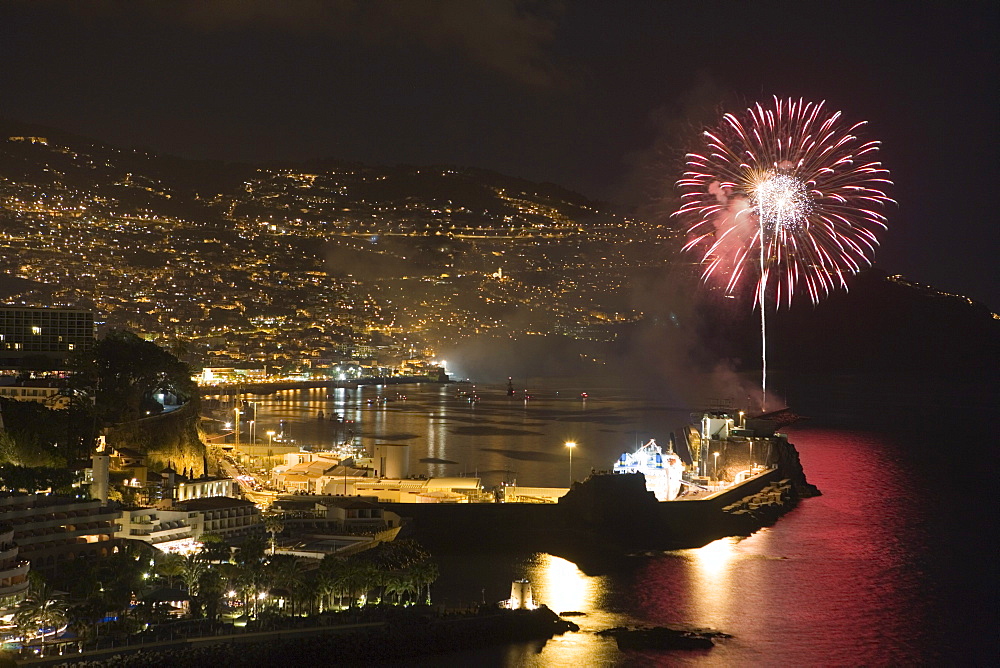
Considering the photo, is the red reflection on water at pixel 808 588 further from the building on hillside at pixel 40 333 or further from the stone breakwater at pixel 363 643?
the building on hillside at pixel 40 333

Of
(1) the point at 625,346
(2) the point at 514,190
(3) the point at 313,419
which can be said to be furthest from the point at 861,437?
(2) the point at 514,190

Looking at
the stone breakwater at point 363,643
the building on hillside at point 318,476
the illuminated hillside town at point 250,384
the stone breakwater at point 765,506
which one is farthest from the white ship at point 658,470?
the stone breakwater at point 363,643

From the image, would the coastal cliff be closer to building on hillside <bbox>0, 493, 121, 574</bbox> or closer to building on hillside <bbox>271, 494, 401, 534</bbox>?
building on hillside <bbox>271, 494, 401, 534</bbox>

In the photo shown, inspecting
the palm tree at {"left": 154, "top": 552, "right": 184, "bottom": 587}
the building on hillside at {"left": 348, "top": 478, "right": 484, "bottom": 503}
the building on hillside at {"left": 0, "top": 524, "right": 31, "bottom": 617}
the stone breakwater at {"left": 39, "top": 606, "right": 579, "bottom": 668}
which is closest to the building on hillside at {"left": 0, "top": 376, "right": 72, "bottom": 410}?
the building on hillside at {"left": 348, "top": 478, "right": 484, "bottom": 503}

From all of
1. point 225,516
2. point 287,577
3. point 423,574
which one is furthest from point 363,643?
point 225,516

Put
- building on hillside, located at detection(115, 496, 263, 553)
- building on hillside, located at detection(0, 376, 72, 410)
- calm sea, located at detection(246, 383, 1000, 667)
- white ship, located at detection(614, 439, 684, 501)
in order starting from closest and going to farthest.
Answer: calm sea, located at detection(246, 383, 1000, 667) < building on hillside, located at detection(115, 496, 263, 553) < white ship, located at detection(614, 439, 684, 501) < building on hillside, located at detection(0, 376, 72, 410)

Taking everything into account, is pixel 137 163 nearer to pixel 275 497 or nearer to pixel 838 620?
pixel 275 497
